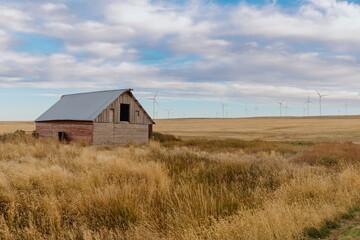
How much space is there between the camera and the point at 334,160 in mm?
17984

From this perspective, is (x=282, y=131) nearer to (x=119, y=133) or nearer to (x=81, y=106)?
(x=119, y=133)

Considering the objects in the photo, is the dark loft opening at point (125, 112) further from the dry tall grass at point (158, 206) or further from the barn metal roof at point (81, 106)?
the dry tall grass at point (158, 206)

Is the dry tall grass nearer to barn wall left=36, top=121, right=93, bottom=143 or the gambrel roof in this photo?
barn wall left=36, top=121, right=93, bottom=143

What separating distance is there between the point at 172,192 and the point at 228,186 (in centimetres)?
171

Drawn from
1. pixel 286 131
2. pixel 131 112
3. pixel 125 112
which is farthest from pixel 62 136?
pixel 286 131

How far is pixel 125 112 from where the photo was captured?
122 feet

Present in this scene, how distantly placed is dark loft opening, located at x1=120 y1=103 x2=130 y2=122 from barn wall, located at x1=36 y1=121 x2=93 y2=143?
4331mm

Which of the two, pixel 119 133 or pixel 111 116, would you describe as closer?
pixel 111 116

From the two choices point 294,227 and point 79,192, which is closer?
point 294,227

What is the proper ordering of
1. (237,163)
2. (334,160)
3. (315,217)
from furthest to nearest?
(334,160), (237,163), (315,217)

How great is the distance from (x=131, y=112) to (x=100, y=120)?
3.87 m

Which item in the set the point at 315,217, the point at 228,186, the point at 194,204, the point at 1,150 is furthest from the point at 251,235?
the point at 1,150

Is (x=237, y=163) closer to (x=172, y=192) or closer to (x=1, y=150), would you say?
(x=172, y=192)

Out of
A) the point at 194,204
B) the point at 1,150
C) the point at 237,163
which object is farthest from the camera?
the point at 1,150
